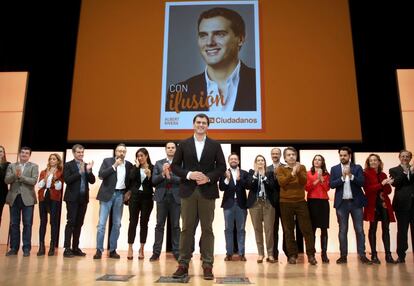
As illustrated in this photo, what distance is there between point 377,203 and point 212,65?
329 centimetres

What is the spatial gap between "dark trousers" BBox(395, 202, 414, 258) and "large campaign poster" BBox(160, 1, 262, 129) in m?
2.37

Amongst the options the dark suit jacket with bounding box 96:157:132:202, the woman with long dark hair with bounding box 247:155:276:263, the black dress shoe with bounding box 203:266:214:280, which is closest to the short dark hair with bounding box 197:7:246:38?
the woman with long dark hair with bounding box 247:155:276:263

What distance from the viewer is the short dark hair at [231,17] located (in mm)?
6348

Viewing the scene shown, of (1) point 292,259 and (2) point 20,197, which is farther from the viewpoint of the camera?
(2) point 20,197

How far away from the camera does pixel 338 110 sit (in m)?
5.95

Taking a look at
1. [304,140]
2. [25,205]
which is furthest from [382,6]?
[25,205]

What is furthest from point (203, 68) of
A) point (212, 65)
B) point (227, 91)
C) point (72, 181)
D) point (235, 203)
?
point (72, 181)

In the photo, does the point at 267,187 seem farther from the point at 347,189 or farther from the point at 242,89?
the point at 242,89

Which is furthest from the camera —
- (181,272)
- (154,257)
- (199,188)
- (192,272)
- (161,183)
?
(161,183)

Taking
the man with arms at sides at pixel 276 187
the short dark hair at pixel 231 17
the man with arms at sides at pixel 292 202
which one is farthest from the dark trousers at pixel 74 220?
the short dark hair at pixel 231 17

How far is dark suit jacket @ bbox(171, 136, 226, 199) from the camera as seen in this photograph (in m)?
3.25

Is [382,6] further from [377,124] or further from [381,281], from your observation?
[381,281]

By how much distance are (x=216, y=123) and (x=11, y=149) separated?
361cm

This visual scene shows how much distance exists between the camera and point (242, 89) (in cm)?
609
